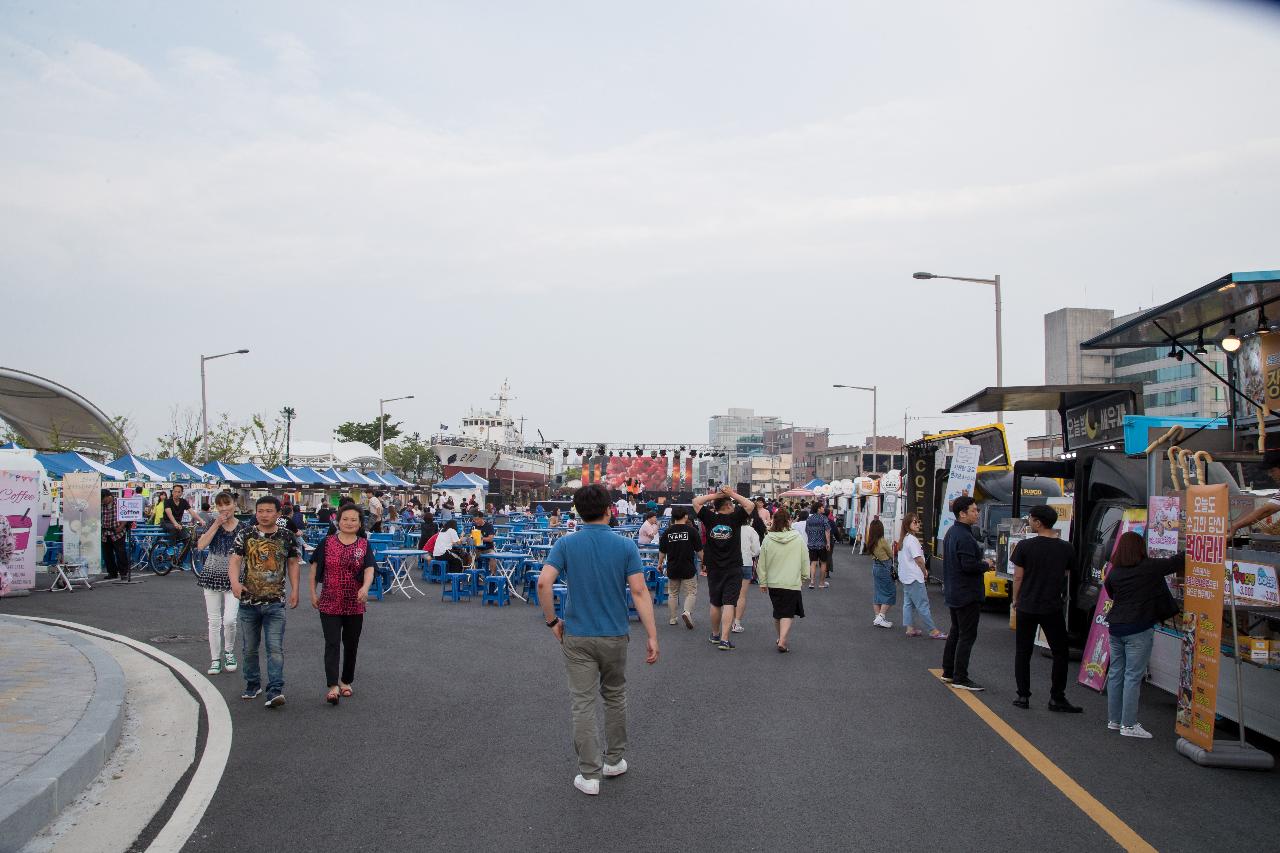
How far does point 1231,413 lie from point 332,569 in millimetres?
9968

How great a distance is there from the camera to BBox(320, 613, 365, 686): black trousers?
308 inches

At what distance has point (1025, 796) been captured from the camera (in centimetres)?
551

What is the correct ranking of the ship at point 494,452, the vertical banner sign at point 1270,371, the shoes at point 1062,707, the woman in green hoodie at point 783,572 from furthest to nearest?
the ship at point 494,452, the woman in green hoodie at point 783,572, the vertical banner sign at point 1270,371, the shoes at point 1062,707

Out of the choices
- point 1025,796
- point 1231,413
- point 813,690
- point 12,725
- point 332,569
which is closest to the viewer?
point 1025,796

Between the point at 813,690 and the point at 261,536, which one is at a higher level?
the point at 261,536

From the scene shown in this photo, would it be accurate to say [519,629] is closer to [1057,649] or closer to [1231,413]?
[1057,649]

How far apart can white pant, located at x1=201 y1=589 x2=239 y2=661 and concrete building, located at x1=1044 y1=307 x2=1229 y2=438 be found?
86.1 m

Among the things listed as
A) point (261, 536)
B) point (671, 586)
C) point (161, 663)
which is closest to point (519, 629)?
point (671, 586)

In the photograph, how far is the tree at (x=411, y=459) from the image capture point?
95000 mm

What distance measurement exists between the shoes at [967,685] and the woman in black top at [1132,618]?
1523mm

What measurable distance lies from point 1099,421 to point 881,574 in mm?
3555

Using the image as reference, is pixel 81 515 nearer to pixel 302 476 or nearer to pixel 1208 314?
pixel 302 476

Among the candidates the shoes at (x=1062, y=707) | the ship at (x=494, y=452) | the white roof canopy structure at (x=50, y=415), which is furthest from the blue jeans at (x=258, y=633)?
the ship at (x=494, y=452)

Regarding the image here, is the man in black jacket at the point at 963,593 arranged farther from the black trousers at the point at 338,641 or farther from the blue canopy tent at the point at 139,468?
the blue canopy tent at the point at 139,468
